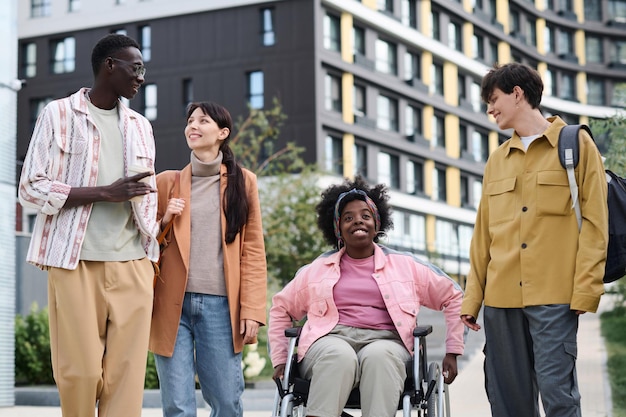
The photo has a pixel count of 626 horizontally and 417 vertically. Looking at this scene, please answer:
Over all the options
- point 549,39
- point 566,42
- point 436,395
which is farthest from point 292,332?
point 566,42

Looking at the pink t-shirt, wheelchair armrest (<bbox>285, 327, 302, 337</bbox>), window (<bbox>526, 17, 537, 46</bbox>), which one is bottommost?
wheelchair armrest (<bbox>285, 327, 302, 337</bbox>)

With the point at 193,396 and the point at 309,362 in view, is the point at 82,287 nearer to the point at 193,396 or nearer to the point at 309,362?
the point at 193,396

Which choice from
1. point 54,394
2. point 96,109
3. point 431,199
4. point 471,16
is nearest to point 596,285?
point 96,109

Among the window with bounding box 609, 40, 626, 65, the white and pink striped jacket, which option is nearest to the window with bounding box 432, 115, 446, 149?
the window with bounding box 609, 40, 626, 65

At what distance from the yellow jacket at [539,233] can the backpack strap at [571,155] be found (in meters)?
0.03

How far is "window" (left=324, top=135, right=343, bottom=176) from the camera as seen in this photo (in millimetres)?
35406

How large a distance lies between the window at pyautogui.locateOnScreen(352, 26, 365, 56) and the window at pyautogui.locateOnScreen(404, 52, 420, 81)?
3.39 meters

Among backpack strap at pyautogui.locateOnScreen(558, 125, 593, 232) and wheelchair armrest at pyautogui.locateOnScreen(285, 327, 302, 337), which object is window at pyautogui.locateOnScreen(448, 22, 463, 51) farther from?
backpack strap at pyautogui.locateOnScreen(558, 125, 593, 232)

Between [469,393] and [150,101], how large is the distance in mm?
25990

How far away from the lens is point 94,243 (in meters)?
4.39

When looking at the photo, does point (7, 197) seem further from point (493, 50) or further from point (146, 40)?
point (493, 50)

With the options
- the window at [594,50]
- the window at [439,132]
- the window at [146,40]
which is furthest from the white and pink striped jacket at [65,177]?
the window at [594,50]

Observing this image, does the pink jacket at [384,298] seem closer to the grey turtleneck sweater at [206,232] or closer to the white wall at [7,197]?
the grey turtleneck sweater at [206,232]

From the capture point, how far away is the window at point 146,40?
37.8 meters
